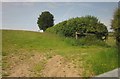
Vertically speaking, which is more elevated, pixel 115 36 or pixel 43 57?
pixel 115 36

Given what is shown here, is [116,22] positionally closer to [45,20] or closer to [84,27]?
[84,27]

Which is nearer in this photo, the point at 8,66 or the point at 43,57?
the point at 8,66

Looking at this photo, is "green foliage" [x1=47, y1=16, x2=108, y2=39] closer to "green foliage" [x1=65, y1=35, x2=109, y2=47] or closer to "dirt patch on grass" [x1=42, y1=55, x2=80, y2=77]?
"green foliage" [x1=65, y1=35, x2=109, y2=47]

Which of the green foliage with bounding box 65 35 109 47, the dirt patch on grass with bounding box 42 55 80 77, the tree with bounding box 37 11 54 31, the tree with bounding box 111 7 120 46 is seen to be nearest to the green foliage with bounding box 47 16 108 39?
the green foliage with bounding box 65 35 109 47

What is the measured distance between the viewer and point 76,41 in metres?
17.0

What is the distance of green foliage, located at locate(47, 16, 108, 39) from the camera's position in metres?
19.5

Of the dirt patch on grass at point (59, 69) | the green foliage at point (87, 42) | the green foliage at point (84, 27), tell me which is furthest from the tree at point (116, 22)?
the green foliage at point (84, 27)

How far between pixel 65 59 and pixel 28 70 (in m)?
1.78

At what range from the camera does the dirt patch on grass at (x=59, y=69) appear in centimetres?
784

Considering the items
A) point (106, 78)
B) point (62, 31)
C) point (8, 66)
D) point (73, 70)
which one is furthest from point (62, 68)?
point (62, 31)

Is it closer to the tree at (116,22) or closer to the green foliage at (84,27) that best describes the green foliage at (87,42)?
the green foliage at (84,27)

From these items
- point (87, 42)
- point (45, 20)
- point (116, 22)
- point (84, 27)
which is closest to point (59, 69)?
point (116, 22)

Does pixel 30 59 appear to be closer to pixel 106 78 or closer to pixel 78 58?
pixel 78 58

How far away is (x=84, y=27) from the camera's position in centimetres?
1986
